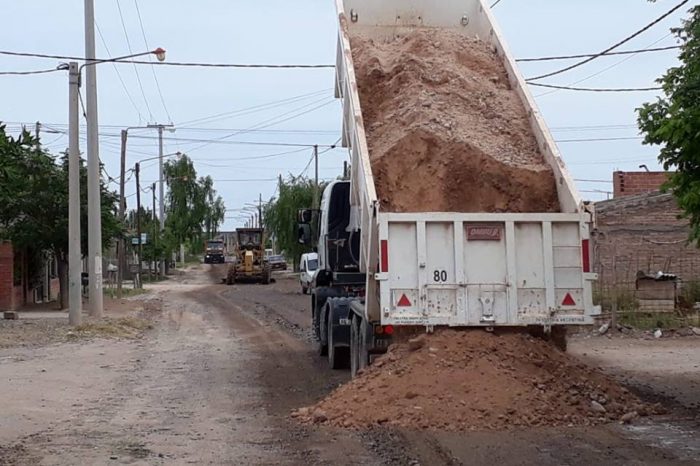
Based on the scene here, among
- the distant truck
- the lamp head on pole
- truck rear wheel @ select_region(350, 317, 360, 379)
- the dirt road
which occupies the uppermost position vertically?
the lamp head on pole

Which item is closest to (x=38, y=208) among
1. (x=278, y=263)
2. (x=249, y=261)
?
(x=249, y=261)

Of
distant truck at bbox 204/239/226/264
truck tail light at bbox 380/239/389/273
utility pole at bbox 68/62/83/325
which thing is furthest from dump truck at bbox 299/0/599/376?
distant truck at bbox 204/239/226/264

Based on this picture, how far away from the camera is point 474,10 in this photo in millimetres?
15695

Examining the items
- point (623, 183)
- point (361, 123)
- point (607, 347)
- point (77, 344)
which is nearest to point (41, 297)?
point (77, 344)

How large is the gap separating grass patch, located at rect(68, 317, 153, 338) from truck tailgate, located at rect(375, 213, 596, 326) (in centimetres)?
1421

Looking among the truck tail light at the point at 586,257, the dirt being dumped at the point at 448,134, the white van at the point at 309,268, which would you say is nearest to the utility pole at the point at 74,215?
the white van at the point at 309,268

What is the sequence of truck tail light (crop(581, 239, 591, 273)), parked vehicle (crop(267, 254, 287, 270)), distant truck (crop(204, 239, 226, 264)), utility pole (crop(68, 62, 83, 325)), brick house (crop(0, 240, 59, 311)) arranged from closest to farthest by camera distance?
1. truck tail light (crop(581, 239, 591, 273))
2. utility pole (crop(68, 62, 83, 325))
3. brick house (crop(0, 240, 59, 311))
4. parked vehicle (crop(267, 254, 287, 270))
5. distant truck (crop(204, 239, 226, 264))

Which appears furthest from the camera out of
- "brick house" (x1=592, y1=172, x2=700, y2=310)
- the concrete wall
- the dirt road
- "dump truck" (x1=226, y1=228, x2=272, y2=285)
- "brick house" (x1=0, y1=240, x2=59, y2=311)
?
"dump truck" (x1=226, y1=228, x2=272, y2=285)

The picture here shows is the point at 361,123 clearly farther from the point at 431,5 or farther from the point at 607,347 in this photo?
the point at 607,347

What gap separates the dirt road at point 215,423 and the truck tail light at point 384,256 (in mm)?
1927

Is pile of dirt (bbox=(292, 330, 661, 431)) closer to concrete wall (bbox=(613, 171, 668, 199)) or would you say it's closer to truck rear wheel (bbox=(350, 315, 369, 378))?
truck rear wheel (bbox=(350, 315, 369, 378))

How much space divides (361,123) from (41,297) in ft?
99.8

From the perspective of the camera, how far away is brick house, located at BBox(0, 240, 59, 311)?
3384 cm

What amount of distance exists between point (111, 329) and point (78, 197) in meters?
3.53
